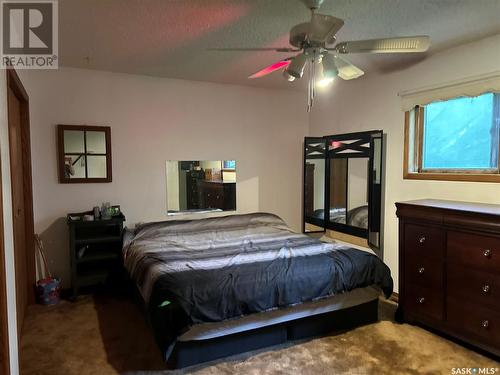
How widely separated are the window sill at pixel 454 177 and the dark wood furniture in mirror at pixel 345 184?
37 cm

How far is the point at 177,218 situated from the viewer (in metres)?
4.11

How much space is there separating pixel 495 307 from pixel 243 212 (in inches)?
111

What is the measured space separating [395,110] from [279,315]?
2385mm

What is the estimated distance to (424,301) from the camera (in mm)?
2744

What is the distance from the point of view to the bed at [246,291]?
2.22 m

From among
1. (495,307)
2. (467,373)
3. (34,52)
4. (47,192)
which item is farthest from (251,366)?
(34,52)

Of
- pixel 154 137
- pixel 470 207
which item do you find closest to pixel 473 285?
pixel 470 207

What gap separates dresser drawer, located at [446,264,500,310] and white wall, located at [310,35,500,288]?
0.70 m

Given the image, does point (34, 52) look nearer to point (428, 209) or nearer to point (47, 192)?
point (47, 192)

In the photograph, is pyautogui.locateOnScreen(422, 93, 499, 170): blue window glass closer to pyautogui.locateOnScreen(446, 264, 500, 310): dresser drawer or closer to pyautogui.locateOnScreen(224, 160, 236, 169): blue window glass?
pyautogui.locateOnScreen(446, 264, 500, 310): dresser drawer

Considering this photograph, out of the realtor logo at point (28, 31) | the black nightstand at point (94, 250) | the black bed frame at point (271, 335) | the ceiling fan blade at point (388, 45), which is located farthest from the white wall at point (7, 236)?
the ceiling fan blade at point (388, 45)

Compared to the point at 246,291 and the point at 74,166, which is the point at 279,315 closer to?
the point at 246,291

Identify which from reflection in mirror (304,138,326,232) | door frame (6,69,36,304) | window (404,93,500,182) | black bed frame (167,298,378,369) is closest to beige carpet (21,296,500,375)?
black bed frame (167,298,378,369)

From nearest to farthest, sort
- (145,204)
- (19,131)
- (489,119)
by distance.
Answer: (489,119), (19,131), (145,204)
